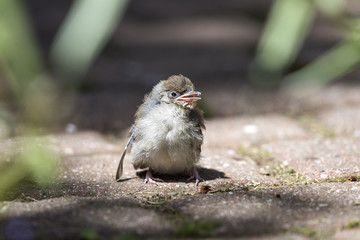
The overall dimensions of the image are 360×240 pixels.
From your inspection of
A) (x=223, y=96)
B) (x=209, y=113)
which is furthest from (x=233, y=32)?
(x=209, y=113)

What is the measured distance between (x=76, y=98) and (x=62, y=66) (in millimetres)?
4218

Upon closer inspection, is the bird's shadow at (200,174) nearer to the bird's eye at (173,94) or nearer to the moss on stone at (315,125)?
the bird's eye at (173,94)

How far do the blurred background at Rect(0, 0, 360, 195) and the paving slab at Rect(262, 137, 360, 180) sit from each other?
567mm

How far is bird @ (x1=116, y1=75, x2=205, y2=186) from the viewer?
325 centimetres

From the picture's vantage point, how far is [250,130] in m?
4.31

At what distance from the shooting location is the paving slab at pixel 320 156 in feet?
10.2

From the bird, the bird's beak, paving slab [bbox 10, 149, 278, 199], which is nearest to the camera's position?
paving slab [bbox 10, 149, 278, 199]

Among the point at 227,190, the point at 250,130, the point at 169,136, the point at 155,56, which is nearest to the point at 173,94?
the point at 169,136

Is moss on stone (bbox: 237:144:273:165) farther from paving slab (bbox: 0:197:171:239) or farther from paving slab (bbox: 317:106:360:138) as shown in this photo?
paving slab (bbox: 0:197:171:239)

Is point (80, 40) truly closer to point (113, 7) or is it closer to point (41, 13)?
point (113, 7)

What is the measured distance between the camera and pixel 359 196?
2.50m

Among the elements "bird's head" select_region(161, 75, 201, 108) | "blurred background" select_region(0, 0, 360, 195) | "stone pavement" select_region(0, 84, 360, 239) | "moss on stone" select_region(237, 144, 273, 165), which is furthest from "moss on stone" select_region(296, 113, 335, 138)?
→ "bird's head" select_region(161, 75, 201, 108)

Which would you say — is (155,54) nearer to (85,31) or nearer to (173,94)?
(173,94)

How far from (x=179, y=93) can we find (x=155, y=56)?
328cm
